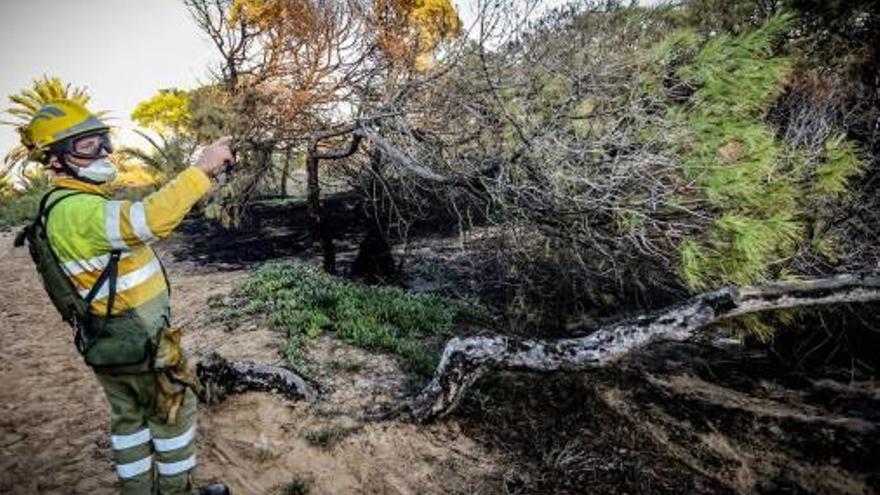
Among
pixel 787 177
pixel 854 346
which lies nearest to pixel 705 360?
pixel 854 346

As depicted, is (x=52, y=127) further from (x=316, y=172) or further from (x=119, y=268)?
(x=316, y=172)

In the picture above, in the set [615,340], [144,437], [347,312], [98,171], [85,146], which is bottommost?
[347,312]

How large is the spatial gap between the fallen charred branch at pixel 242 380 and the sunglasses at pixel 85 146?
2.44 metres

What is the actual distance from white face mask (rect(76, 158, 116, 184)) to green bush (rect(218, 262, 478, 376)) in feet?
10.1

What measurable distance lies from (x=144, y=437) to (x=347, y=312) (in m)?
3.95

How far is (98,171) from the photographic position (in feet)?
8.49

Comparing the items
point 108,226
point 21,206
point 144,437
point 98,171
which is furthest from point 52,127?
point 21,206

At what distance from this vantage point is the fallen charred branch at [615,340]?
4.23m

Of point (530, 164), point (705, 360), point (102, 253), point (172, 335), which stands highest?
point (530, 164)

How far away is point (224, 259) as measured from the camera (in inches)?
448

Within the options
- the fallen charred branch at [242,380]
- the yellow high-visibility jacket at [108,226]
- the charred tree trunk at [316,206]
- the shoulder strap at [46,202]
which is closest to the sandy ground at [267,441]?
the fallen charred branch at [242,380]

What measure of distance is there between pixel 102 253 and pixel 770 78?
5.46 m

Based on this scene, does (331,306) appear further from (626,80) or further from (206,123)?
(626,80)

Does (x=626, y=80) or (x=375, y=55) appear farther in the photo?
(x=375, y=55)
